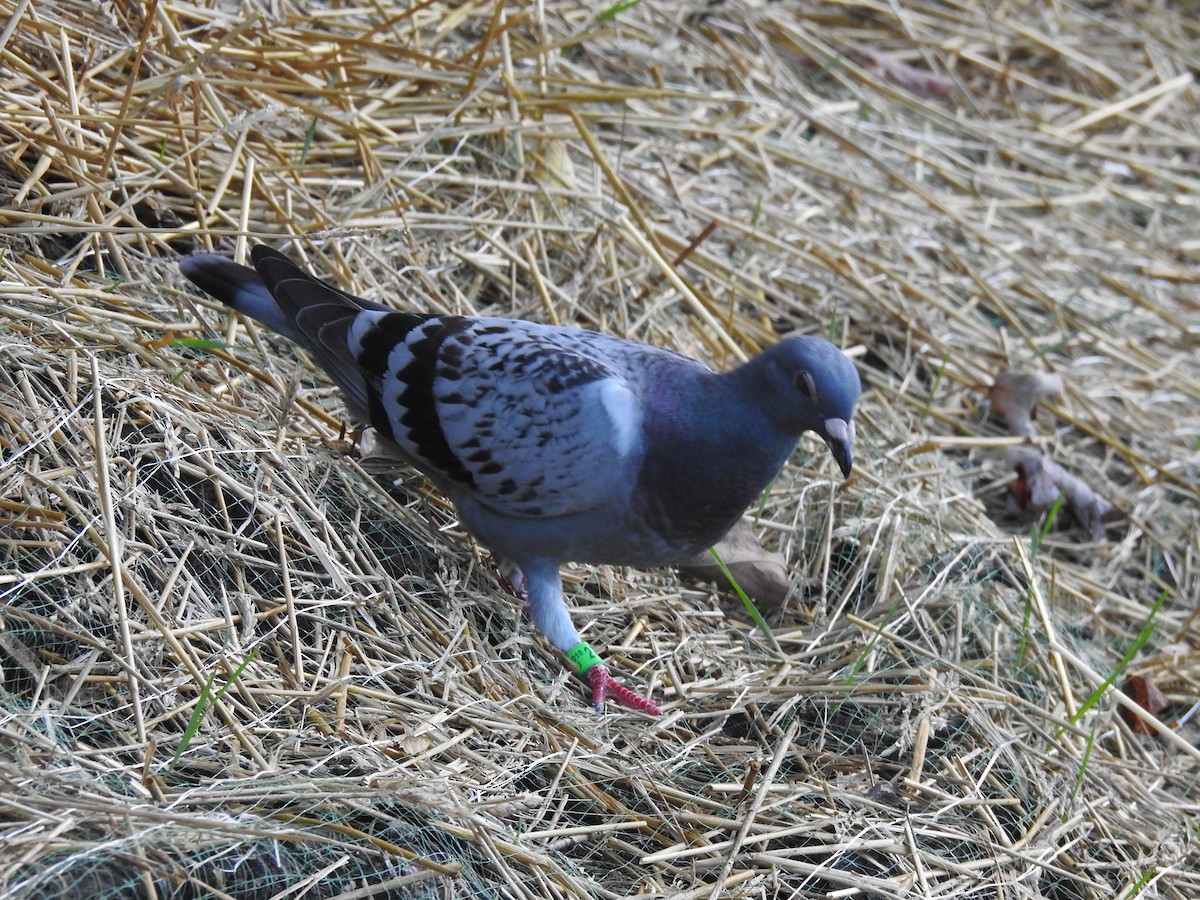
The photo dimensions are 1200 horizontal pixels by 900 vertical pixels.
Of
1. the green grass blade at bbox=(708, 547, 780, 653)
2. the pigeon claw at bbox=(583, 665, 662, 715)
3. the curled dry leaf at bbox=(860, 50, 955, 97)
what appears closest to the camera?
the pigeon claw at bbox=(583, 665, 662, 715)

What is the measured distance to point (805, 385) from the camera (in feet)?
10.9

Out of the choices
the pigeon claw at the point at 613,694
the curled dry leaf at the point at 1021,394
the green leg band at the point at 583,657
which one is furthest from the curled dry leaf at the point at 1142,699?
the green leg band at the point at 583,657

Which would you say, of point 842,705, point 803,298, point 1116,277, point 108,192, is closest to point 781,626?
point 842,705

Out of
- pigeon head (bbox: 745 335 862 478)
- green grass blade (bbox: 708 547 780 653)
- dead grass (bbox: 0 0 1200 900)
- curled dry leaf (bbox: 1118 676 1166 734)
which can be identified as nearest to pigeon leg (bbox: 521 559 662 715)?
dead grass (bbox: 0 0 1200 900)

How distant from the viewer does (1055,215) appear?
20.4 feet

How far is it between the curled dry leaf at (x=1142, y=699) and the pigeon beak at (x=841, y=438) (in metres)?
1.45

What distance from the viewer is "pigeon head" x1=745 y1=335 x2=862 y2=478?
3.30 metres

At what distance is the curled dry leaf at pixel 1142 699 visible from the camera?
3.99 m

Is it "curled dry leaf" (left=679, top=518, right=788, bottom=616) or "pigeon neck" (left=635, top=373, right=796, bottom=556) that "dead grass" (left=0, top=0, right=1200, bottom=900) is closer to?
"curled dry leaf" (left=679, top=518, right=788, bottom=616)

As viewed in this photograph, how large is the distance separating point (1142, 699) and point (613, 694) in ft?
6.00

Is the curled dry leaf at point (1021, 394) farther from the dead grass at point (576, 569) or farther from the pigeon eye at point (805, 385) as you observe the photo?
the pigeon eye at point (805, 385)

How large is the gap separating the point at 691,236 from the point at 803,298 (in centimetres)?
54

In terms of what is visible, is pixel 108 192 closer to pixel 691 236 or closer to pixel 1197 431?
pixel 691 236

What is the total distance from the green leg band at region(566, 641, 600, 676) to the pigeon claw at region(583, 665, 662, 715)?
12mm
